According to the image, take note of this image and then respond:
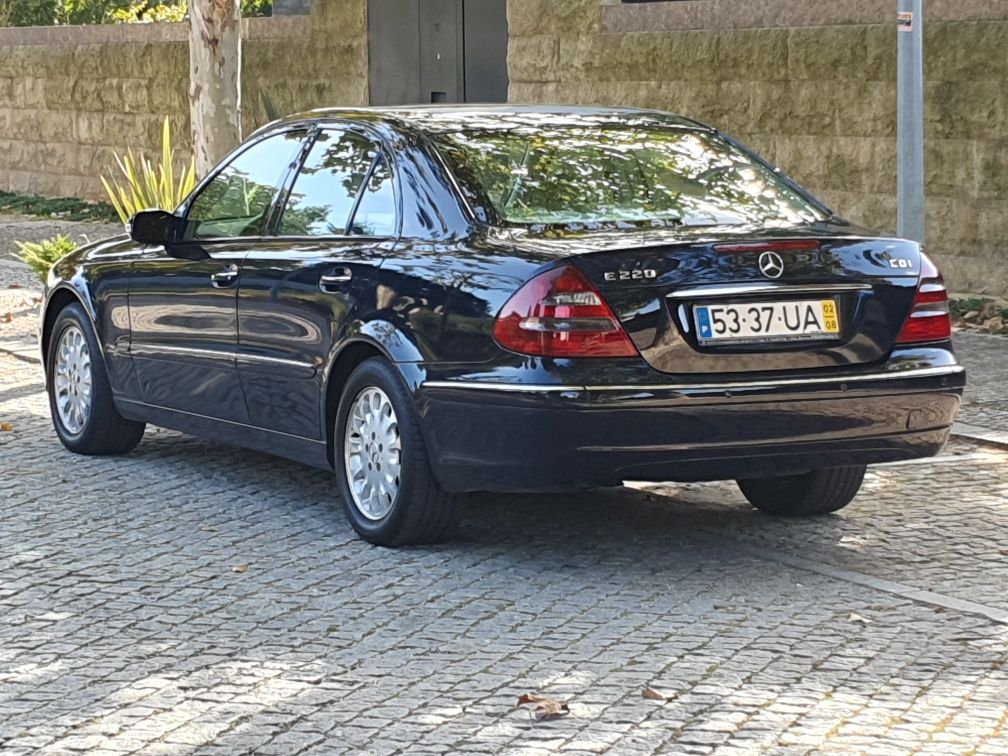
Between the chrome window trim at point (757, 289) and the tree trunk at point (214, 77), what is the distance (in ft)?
25.8

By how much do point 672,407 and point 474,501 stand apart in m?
1.88

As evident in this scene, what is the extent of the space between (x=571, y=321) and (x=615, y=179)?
1102 millimetres

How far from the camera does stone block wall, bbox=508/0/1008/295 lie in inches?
554

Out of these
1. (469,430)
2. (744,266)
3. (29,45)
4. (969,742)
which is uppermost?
(29,45)

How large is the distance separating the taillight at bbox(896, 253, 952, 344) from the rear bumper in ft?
0.41

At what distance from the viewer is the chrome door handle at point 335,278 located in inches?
292

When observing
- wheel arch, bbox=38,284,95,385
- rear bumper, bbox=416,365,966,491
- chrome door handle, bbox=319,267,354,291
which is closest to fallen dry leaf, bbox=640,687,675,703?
rear bumper, bbox=416,365,966,491

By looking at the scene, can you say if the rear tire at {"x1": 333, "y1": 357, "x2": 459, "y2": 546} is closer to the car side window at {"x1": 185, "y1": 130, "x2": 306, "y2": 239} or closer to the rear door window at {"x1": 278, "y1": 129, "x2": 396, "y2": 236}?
the rear door window at {"x1": 278, "y1": 129, "x2": 396, "y2": 236}

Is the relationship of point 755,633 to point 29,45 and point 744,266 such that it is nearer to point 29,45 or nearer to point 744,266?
point 744,266

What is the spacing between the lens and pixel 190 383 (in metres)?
8.49

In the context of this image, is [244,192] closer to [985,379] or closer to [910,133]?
[910,133]

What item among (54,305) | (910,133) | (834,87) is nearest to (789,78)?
(834,87)

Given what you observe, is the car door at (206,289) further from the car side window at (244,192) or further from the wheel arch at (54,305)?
the wheel arch at (54,305)

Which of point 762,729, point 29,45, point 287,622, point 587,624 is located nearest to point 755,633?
point 587,624
